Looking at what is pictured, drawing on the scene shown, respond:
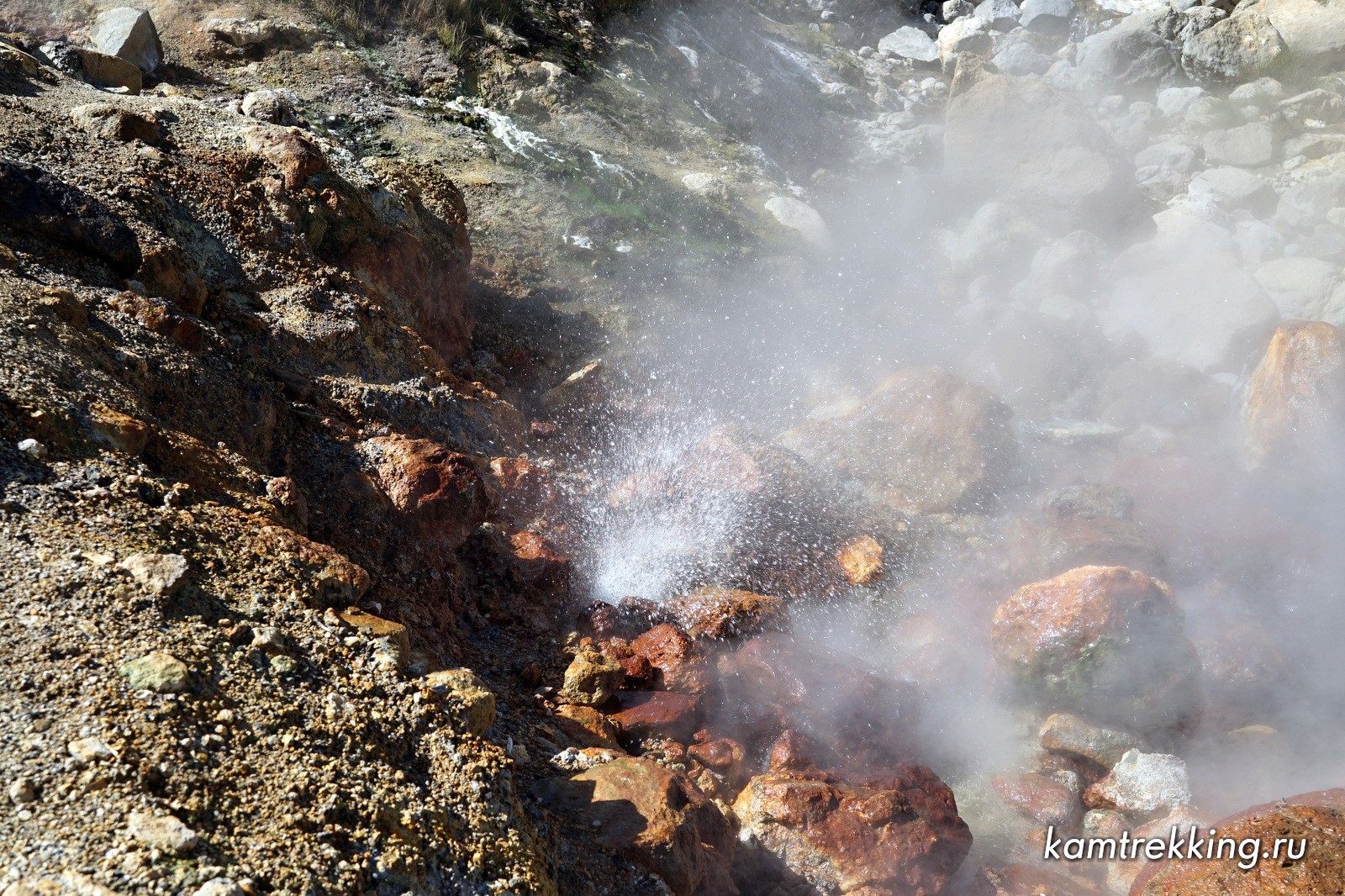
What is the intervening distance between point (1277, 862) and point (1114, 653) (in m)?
1.81

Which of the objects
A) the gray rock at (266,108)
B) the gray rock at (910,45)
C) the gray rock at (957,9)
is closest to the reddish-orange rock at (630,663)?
the gray rock at (266,108)

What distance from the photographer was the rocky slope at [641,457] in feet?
7.43

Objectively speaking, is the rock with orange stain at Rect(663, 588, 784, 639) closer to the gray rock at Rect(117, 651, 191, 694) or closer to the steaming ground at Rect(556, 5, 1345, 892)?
the steaming ground at Rect(556, 5, 1345, 892)

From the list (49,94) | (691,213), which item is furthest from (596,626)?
(691,213)

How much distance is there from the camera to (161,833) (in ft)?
5.66

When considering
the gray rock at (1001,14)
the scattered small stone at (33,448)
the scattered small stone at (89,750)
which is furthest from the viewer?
the gray rock at (1001,14)

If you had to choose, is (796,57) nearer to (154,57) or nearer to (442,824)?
(154,57)

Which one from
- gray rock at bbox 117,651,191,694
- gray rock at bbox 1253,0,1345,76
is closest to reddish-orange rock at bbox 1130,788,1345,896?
A: gray rock at bbox 117,651,191,694

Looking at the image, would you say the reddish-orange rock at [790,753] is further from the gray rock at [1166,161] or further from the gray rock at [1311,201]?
the gray rock at [1166,161]

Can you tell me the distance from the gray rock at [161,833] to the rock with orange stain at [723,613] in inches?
125

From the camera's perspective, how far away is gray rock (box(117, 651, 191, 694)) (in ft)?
6.60

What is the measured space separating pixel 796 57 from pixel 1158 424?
9.07 meters

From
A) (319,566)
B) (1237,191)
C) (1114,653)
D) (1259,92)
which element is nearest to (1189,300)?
(1237,191)

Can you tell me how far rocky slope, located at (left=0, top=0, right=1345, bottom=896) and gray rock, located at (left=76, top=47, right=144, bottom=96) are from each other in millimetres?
33
